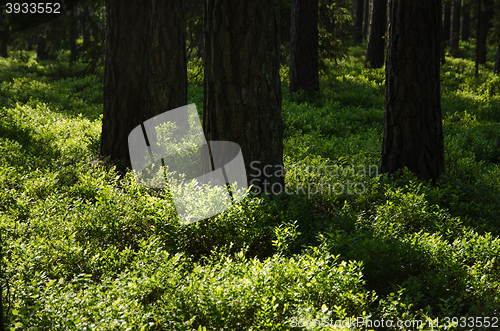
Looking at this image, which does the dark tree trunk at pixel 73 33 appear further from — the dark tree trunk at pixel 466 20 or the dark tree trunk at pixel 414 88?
the dark tree trunk at pixel 466 20

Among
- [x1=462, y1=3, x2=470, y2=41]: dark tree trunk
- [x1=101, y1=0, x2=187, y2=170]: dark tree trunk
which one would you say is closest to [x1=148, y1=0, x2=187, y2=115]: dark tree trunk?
[x1=101, y1=0, x2=187, y2=170]: dark tree trunk

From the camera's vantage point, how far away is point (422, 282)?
312 centimetres

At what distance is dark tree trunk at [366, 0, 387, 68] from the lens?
13692mm

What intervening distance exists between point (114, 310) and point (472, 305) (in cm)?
266

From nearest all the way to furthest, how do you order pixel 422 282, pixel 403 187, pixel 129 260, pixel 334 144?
1. pixel 422 282
2. pixel 129 260
3. pixel 403 187
4. pixel 334 144

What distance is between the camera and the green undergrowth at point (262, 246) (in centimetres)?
272

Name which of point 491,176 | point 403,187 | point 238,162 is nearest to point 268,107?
point 238,162

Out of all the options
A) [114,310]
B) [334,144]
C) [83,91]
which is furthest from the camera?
[83,91]

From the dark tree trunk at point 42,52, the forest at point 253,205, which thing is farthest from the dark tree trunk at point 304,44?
the dark tree trunk at point 42,52

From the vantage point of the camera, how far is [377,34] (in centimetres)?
1429

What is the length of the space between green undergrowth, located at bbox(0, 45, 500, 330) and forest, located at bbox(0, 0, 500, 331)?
21 millimetres

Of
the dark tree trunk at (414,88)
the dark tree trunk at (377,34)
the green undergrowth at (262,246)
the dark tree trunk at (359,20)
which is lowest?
the green undergrowth at (262,246)

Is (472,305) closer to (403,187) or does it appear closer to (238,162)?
(403,187)

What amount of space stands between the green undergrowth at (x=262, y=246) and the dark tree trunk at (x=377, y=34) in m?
8.53
